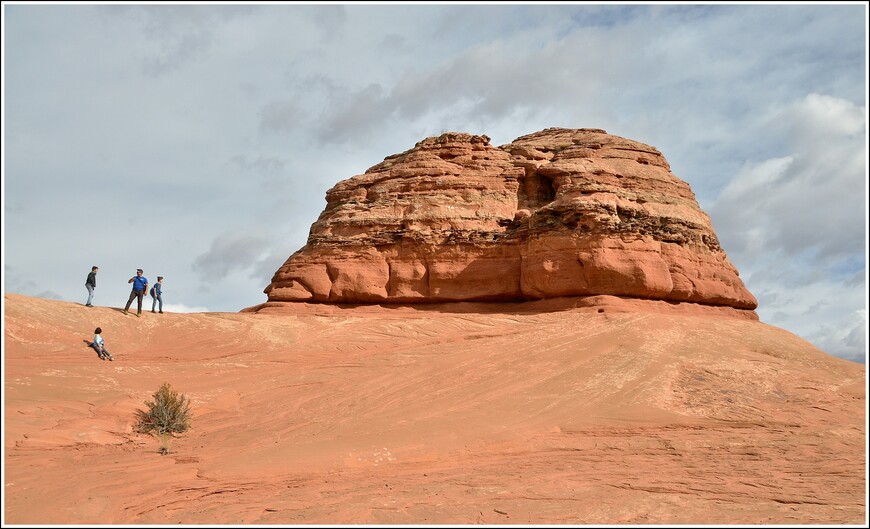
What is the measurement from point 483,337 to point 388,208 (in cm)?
832

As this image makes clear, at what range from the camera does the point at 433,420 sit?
14805mm

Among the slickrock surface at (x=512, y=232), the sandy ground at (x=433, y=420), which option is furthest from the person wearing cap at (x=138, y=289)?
the slickrock surface at (x=512, y=232)

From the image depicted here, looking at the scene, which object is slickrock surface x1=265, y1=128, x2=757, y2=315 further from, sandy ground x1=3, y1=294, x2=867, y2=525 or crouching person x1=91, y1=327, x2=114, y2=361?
crouching person x1=91, y1=327, x2=114, y2=361

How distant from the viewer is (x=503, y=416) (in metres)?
15.1

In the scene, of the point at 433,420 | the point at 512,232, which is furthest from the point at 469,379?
the point at 512,232

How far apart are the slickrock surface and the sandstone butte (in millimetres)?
90

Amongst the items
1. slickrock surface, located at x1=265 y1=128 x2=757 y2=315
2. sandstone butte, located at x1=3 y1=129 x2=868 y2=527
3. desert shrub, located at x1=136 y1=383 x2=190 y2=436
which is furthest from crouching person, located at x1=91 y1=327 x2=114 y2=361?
slickrock surface, located at x1=265 y1=128 x2=757 y2=315

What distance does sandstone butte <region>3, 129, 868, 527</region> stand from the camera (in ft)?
33.5

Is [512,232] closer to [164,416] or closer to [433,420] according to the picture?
[433,420]

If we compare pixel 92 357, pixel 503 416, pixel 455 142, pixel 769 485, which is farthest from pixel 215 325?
pixel 769 485

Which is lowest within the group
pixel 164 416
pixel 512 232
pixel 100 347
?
pixel 164 416

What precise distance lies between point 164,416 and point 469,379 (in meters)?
7.25

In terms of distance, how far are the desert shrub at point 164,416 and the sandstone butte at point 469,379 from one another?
0.43 m

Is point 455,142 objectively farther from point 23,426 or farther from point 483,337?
point 23,426
